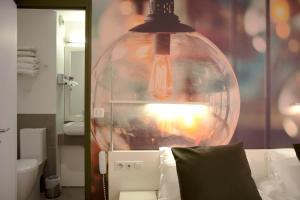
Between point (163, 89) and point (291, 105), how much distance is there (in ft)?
4.04

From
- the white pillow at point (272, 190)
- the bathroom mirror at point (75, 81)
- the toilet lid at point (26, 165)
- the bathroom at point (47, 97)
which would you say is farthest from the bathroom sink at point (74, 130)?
the white pillow at point (272, 190)

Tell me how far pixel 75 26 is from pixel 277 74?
2.87 metres

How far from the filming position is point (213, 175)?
184 cm

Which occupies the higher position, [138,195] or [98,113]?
[98,113]

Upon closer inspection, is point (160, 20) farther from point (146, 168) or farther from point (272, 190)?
point (272, 190)

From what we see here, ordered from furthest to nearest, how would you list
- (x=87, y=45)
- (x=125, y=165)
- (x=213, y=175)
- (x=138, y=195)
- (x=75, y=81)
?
(x=75, y=81), (x=87, y=45), (x=125, y=165), (x=138, y=195), (x=213, y=175)

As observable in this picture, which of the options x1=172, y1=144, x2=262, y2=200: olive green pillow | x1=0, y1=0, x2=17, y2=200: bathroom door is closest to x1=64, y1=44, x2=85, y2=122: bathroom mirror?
x1=0, y1=0, x2=17, y2=200: bathroom door

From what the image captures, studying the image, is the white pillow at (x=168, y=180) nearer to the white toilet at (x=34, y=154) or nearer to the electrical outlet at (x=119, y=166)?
the electrical outlet at (x=119, y=166)

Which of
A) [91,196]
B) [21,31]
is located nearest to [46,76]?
[21,31]

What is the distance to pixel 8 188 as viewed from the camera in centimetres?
246

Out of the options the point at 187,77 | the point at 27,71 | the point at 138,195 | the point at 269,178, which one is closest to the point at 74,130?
the point at 27,71

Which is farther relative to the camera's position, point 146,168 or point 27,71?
point 27,71

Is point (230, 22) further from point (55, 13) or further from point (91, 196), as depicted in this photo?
point (55, 13)

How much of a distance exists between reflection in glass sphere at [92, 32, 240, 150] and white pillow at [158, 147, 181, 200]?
350mm
